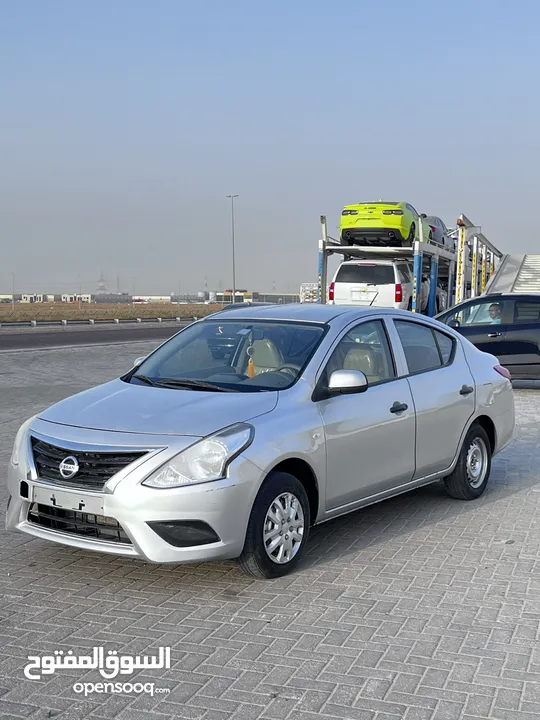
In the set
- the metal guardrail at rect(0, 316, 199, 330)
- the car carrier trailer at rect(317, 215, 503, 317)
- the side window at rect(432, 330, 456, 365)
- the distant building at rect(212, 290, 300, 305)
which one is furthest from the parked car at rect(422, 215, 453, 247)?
the distant building at rect(212, 290, 300, 305)

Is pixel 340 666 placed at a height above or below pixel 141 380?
below

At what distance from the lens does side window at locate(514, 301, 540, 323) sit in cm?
1434

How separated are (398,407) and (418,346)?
796mm

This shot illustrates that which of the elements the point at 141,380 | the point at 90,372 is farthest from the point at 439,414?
the point at 90,372

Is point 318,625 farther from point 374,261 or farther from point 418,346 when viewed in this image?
point 374,261

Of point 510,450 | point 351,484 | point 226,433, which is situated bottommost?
point 510,450

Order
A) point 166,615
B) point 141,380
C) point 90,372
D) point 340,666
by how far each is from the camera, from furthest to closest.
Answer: point 90,372
point 141,380
point 166,615
point 340,666

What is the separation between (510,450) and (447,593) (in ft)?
15.7

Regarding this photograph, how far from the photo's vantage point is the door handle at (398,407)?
19.2ft

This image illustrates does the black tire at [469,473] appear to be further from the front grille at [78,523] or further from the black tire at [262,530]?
the front grille at [78,523]

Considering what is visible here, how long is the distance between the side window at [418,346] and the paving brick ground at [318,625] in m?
1.16

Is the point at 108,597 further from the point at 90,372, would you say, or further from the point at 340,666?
the point at 90,372

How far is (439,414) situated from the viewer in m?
6.38

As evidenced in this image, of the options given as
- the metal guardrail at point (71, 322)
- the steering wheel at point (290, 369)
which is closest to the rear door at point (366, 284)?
the steering wheel at point (290, 369)
